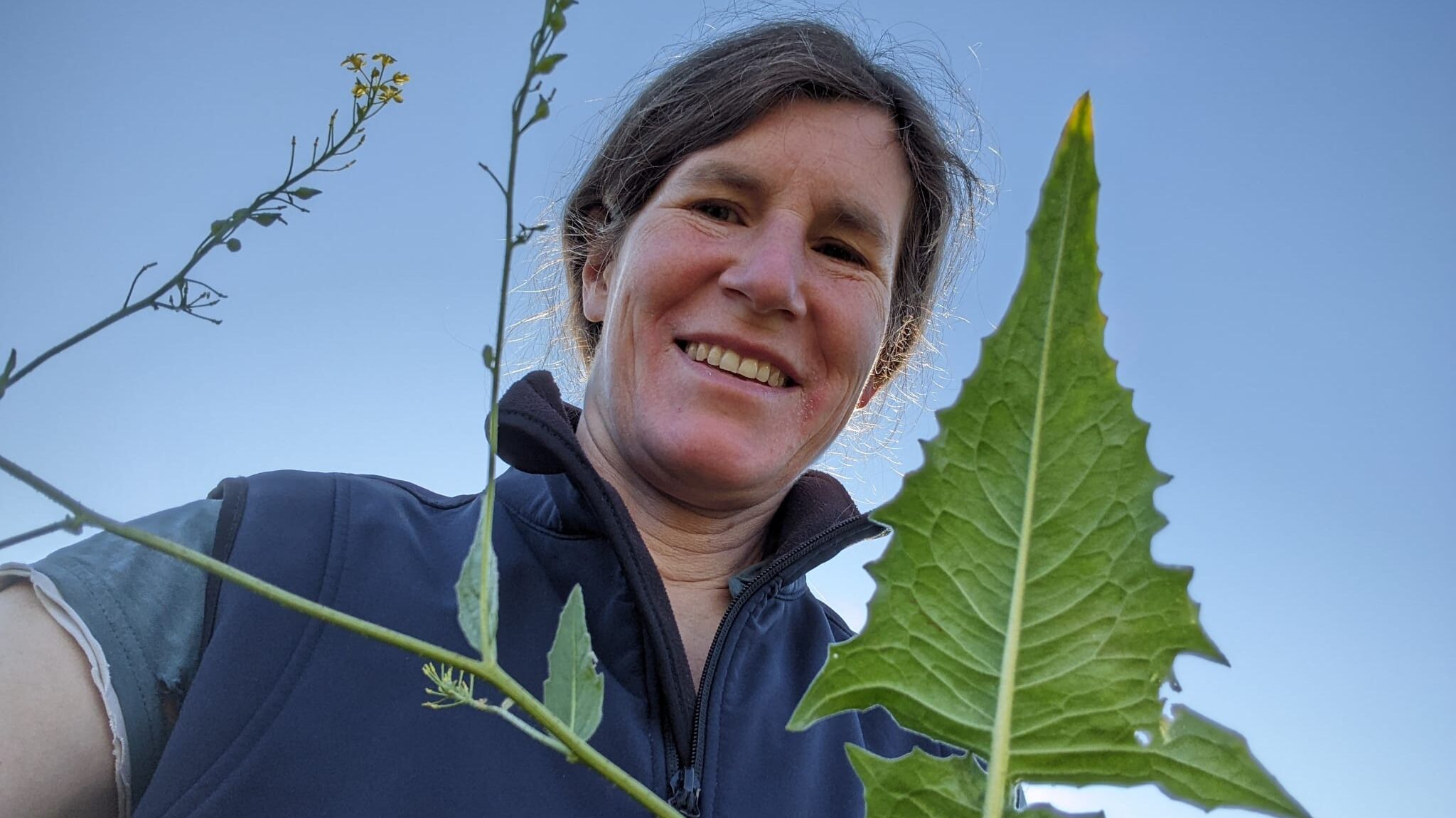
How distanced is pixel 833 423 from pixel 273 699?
894 millimetres

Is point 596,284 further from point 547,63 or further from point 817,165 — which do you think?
point 547,63

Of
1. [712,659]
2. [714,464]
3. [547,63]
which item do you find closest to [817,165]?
[714,464]

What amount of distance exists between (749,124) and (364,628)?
1416 mm

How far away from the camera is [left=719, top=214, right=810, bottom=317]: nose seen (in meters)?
1.34

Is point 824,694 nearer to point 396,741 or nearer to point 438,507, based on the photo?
point 396,741

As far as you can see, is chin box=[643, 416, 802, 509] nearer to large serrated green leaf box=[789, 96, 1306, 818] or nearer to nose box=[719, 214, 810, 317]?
nose box=[719, 214, 810, 317]

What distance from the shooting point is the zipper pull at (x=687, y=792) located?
112 cm

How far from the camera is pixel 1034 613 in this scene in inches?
9.8

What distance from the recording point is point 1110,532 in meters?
0.24

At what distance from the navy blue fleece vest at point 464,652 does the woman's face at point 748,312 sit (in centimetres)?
13

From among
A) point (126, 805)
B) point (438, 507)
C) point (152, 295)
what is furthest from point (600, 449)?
point (152, 295)

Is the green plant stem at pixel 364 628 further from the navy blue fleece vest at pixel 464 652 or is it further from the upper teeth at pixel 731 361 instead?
the upper teeth at pixel 731 361

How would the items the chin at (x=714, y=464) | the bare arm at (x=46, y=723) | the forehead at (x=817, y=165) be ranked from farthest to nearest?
the forehead at (x=817, y=165)
the chin at (x=714, y=464)
the bare arm at (x=46, y=723)

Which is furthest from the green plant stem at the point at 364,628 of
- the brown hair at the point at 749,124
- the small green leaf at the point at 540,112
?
the brown hair at the point at 749,124
